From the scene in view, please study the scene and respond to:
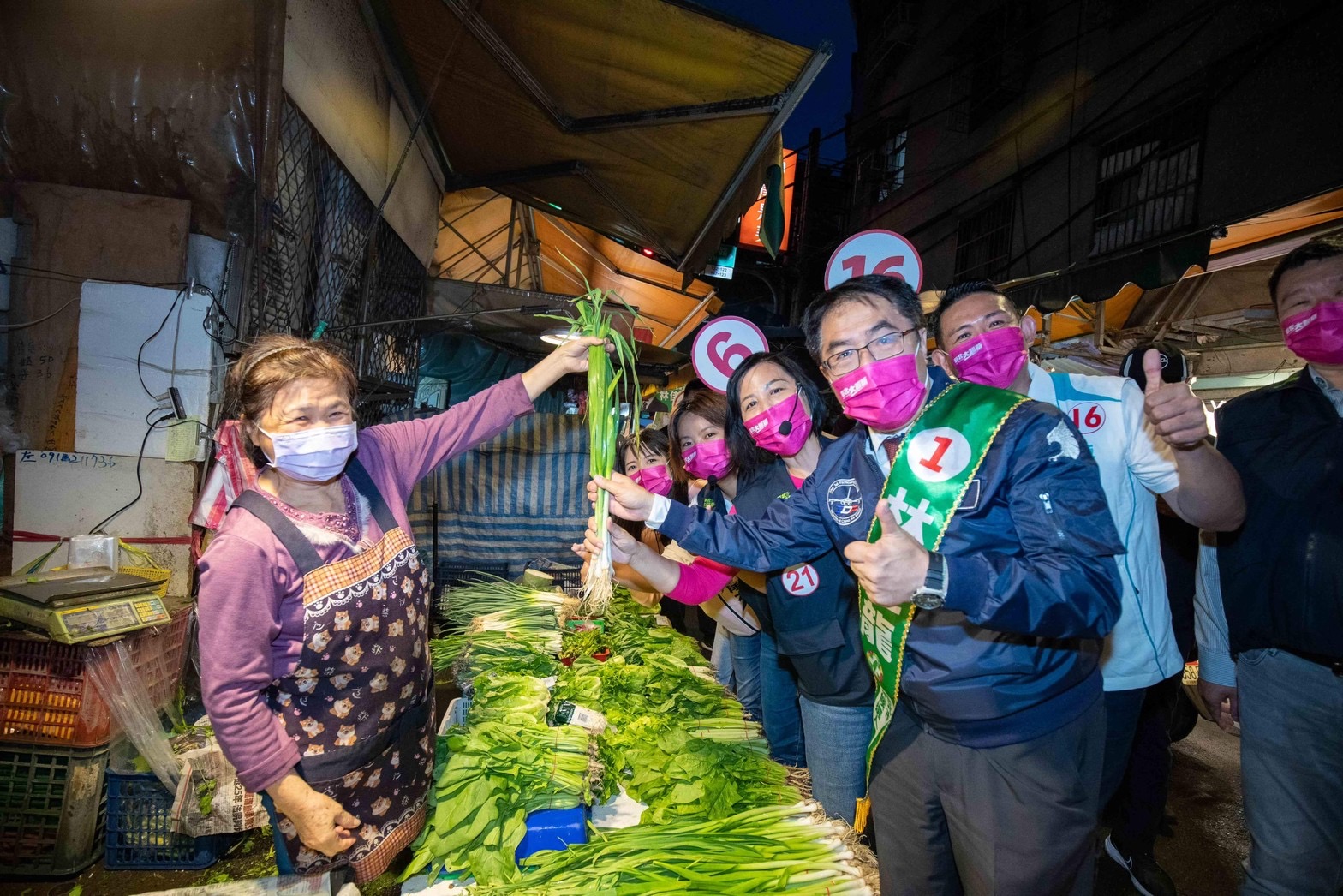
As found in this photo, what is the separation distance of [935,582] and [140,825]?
3.96 metres

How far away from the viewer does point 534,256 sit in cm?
932

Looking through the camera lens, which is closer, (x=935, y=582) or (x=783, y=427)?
(x=935, y=582)

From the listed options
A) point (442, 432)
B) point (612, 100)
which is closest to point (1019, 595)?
point (442, 432)

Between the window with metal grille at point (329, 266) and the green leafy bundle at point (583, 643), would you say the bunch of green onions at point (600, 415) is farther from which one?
the window with metal grille at point (329, 266)

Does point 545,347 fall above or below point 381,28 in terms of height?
below

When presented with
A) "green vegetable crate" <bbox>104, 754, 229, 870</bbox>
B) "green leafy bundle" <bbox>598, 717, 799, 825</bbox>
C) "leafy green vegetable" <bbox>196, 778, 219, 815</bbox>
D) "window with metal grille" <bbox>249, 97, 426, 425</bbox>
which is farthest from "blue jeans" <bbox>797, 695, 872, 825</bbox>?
"window with metal grille" <bbox>249, 97, 426, 425</bbox>

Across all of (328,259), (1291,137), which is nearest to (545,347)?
(328,259)

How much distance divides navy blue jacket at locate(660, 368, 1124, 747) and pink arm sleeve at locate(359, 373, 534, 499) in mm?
1607

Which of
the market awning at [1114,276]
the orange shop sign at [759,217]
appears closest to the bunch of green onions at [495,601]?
the market awning at [1114,276]

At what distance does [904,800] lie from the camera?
1882 millimetres

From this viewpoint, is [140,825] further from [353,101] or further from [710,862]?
[353,101]

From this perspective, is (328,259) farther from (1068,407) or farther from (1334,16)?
(1334,16)

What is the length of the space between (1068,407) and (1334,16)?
7692mm

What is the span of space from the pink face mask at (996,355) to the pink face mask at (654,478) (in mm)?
2450
